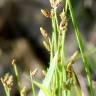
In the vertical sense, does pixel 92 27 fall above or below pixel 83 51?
below

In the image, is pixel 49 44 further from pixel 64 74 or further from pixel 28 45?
Answer: pixel 28 45

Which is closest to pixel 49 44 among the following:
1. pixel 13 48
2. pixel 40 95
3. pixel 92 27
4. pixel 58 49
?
pixel 58 49

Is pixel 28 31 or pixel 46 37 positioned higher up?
pixel 46 37

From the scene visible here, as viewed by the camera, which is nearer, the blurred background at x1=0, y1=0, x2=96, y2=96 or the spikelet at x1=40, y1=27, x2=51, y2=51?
the spikelet at x1=40, y1=27, x2=51, y2=51

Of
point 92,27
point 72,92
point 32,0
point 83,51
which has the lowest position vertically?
Result: point 92,27

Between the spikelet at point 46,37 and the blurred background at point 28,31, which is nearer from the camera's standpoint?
the spikelet at point 46,37

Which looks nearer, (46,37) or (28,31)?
(46,37)

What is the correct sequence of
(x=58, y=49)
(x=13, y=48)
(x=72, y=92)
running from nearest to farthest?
(x=58, y=49)
(x=72, y=92)
(x=13, y=48)

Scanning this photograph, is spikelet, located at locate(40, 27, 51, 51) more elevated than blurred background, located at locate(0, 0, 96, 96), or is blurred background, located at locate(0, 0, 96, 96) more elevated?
spikelet, located at locate(40, 27, 51, 51)
